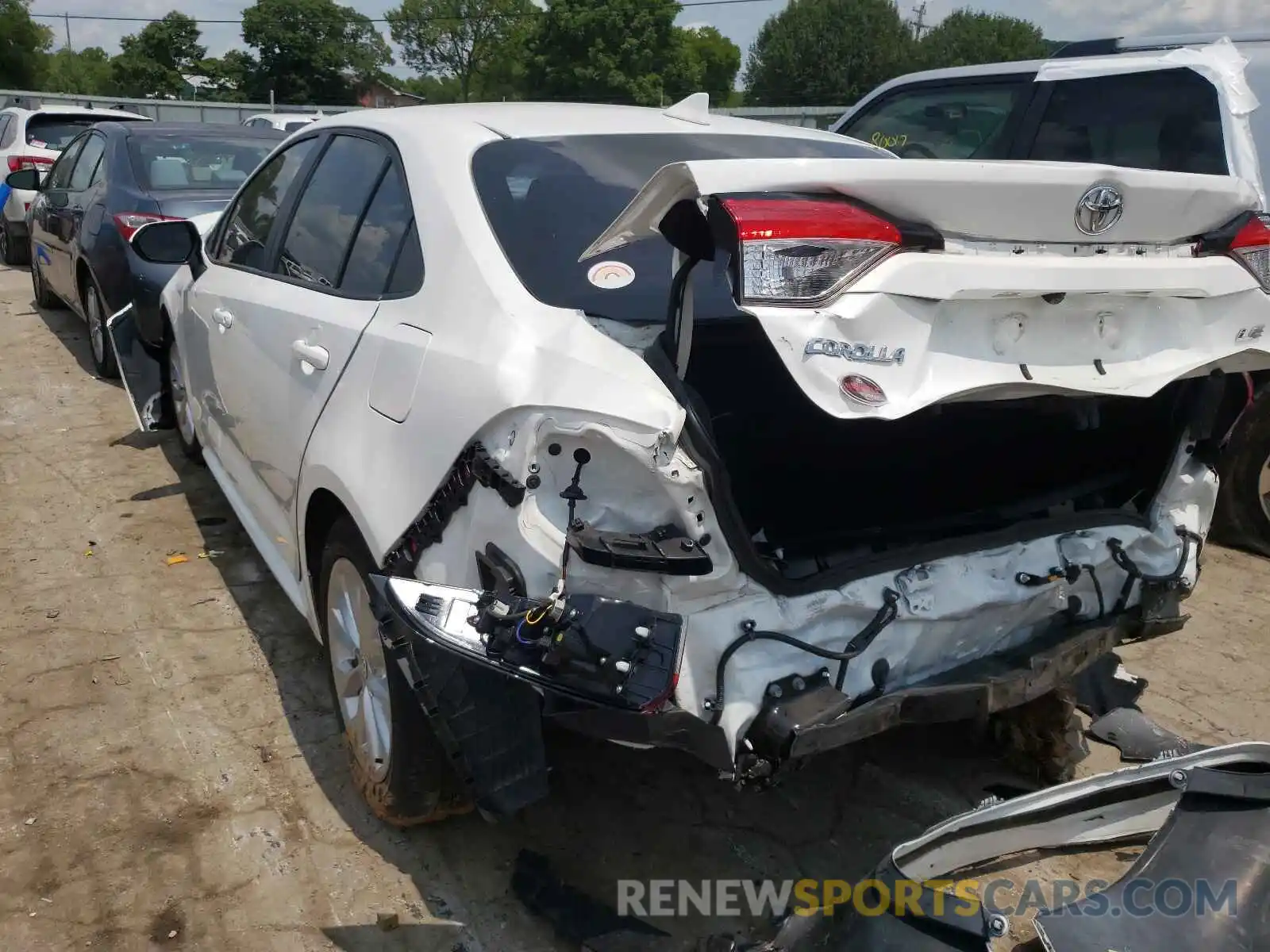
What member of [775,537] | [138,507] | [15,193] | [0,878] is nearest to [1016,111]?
[775,537]

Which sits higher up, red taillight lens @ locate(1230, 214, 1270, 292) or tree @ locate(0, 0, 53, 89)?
tree @ locate(0, 0, 53, 89)

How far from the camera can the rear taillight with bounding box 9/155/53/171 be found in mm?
11055

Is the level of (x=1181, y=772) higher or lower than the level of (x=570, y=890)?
higher

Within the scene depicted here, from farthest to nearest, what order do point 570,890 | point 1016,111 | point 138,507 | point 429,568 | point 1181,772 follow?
point 1016,111 < point 138,507 < point 570,890 < point 429,568 < point 1181,772

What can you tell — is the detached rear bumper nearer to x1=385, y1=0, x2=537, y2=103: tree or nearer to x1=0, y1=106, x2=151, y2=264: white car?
x1=0, y1=106, x2=151, y2=264: white car

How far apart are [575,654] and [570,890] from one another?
0.95 meters

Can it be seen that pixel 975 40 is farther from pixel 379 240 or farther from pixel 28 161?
pixel 379 240

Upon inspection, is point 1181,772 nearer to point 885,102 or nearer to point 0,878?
point 0,878

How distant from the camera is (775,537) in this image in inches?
92.9

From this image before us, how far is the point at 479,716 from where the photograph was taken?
7.11ft

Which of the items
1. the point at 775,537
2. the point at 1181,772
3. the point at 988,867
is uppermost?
the point at 775,537

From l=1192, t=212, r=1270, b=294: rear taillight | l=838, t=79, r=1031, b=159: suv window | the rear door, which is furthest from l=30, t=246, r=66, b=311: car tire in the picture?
l=1192, t=212, r=1270, b=294: rear taillight

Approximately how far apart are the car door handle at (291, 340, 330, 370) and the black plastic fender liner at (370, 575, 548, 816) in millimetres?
815

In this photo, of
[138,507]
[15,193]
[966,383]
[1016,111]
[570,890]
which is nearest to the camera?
[966,383]
